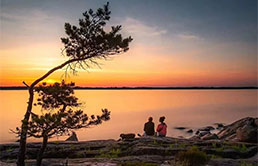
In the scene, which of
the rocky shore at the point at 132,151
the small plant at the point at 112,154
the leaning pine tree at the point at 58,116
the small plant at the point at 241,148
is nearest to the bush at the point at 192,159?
the rocky shore at the point at 132,151

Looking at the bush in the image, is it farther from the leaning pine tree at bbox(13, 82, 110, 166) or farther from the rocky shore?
the leaning pine tree at bbox(13, 82, 110, 166)

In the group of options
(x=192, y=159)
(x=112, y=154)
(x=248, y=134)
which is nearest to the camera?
(x=192, y=159)

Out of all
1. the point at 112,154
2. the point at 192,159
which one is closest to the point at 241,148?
the point at 192,159

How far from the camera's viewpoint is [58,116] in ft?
32.1

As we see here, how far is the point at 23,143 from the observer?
11.4 metres

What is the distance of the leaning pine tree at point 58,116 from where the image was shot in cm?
1002

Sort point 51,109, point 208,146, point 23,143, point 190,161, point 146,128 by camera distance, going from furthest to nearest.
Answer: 1. point 146,128
2. point 208,146
3. point 51,109
4. point 23,143
5. point 190,161

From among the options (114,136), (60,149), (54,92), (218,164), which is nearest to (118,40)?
(54,92)

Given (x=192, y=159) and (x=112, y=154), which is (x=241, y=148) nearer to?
(x=192, y=159)

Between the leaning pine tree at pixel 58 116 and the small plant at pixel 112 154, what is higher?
the leaning pine tree at pixel 58 116

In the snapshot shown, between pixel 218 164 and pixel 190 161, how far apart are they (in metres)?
2.21

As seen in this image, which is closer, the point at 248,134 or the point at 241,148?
the point at 241,148

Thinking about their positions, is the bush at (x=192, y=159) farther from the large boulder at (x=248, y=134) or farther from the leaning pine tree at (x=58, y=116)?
the large boulder at (x=248, y=134)

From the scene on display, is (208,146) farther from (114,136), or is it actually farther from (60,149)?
(114,136)
